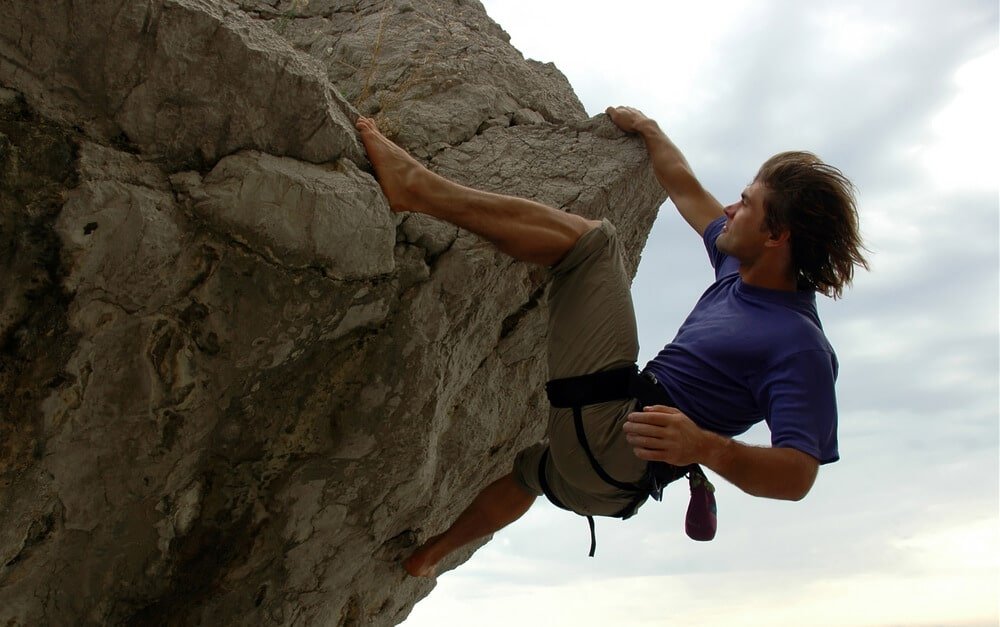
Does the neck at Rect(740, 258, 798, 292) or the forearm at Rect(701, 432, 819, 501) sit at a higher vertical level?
the neck at Rect(740, 258, 798, 292)

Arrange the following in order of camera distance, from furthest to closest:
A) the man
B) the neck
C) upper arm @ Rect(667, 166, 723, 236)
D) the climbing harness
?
1. upper arm @ Rect(667, 166, 723, 236)
2. the neck
3. the man
4. the climbing harness

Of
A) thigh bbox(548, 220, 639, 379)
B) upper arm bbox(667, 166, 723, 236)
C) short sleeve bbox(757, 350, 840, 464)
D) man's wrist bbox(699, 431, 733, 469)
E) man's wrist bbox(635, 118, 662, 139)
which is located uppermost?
man's wrist bbox(635, 118, 662, 139)

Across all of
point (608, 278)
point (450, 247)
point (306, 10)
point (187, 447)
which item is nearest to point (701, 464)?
point (608, 278)

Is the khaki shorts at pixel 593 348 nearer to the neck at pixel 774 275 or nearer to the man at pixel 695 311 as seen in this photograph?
the man at pixel 695 311

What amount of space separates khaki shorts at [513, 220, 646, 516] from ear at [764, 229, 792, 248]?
0.55 m

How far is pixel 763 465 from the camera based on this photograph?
2.74 metres

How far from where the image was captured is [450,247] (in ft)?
11.1

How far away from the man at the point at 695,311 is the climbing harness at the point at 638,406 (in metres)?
0.02

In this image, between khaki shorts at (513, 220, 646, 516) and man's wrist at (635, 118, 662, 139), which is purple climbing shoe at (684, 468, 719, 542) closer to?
khaki shorts at (513, 220, 646, 516)

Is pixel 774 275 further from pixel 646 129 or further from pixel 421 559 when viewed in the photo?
pixel 421 559

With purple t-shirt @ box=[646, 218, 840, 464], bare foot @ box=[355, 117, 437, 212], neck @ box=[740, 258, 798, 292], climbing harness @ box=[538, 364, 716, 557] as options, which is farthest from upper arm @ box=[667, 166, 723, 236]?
bare foot @ box=[355, 117, 437, 212]

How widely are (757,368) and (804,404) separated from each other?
0.25 meters

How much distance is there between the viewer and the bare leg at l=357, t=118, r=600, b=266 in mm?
3178

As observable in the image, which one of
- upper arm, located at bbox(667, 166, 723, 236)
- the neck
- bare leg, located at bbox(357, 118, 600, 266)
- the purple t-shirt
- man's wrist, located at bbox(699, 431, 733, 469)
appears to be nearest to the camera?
man's wrist, located at bbox(699, 431, 733, 469)
